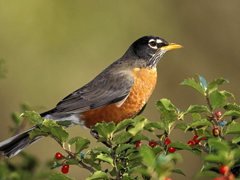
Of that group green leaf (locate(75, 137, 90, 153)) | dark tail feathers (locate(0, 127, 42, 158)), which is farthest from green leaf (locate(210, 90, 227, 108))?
dark tail feathers (locate(0, 127, 42, 158))

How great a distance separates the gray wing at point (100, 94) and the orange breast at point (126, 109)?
0.06 m

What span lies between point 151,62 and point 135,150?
2016mm

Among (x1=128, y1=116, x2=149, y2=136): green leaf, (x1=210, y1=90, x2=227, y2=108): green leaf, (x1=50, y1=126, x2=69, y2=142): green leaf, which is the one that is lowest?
(x1=210, y1=90, x2=227, y2=108): green leaf

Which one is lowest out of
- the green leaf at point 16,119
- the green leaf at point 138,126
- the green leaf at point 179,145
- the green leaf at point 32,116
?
the green leaf at point 179,145

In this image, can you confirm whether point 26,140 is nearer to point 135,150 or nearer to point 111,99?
point 111,99

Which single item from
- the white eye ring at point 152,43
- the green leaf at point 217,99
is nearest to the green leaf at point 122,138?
the green leaf at point 217,99

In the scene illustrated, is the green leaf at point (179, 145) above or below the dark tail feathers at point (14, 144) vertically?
below

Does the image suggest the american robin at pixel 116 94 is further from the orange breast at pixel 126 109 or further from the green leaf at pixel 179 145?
the green leaf at pixel 179 145

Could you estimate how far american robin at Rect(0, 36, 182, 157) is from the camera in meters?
2.91

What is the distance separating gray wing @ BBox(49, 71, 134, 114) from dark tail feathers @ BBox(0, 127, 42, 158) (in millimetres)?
454

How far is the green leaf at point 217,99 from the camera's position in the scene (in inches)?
59.3

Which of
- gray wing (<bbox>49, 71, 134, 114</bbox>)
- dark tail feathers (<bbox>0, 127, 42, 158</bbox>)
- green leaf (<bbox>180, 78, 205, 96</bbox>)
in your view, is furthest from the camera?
gray wing (<bbox>49, 71, 134, 114</bbox>)

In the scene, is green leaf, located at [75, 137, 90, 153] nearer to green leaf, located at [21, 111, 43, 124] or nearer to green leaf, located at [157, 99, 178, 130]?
green leaf, located at [21, 111, 43, 124]

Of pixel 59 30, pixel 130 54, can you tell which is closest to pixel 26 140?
pixel 130 54
